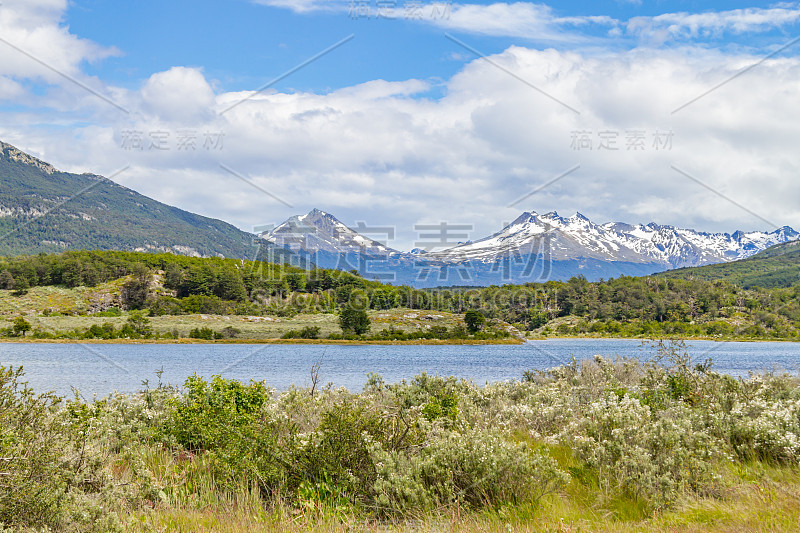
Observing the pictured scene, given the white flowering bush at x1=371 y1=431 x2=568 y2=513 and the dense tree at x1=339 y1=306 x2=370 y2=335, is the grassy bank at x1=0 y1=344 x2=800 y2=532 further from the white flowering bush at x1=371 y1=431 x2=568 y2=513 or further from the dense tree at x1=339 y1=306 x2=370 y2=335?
the dense tree at x1=339 y1=306 x2=370 y2=335

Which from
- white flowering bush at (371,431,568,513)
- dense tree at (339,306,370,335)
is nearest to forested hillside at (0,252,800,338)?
dense tree at (339,306,370,335)

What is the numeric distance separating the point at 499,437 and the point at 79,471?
5065 mm

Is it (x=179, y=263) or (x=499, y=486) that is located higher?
(x=179, y=263)

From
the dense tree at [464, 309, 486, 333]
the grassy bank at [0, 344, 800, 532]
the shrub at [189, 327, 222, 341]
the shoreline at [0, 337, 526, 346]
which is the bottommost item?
the shoreline at [0, 337, 526, 346]

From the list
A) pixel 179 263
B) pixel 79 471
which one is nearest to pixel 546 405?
pixel 79 471

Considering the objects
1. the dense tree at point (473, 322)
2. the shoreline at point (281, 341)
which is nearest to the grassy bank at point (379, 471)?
Answer: the shoreline at point (281, 341)

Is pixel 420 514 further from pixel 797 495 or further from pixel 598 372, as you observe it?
pixel 598 372

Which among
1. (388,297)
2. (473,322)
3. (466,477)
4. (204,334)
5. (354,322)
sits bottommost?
(204,334)

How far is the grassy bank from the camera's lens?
5539 mm

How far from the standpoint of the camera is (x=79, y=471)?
20.7 feet

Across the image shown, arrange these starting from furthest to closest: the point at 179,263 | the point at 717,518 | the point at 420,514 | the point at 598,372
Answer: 1. the point at 179,263
2. the point at 598,372
3. the point at 420,514
4. the point at 717,518

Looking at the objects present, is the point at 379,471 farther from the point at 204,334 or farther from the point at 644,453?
the point at 204,334

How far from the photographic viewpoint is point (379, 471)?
21.5 ft

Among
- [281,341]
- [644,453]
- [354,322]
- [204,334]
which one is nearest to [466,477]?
[644,453]
